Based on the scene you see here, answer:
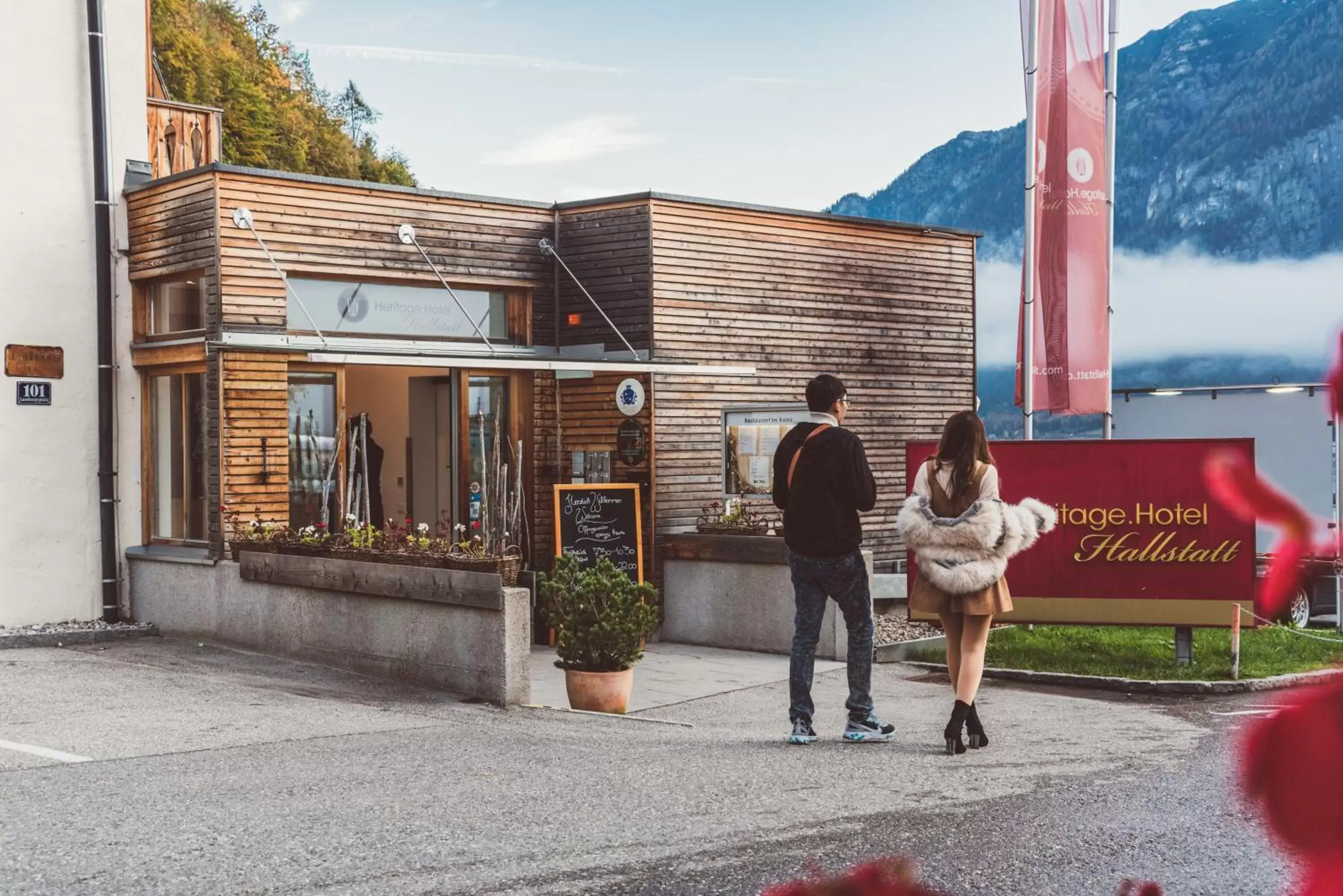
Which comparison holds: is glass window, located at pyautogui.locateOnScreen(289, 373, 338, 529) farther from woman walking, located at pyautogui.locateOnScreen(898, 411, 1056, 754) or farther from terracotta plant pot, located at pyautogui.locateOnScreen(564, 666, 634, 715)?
woman walking, located at pyautogui.locateOnScreen(898, 411, 1056, 754)

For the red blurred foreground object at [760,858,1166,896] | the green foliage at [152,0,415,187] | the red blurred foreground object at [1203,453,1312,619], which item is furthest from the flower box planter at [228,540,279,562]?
the green foliage at [152,0,415,187]

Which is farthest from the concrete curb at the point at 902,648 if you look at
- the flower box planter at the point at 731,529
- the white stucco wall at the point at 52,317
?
the white stucco wall at the point at 52,317

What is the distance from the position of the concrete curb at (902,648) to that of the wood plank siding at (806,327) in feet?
9.06

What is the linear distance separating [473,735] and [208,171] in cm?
701

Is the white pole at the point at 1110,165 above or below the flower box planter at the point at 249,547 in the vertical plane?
above

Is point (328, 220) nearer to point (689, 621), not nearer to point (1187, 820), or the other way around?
point (689, 621)

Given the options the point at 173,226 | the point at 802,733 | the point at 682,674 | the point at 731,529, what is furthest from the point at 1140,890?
the point at 173,226

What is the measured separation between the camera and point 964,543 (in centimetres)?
798

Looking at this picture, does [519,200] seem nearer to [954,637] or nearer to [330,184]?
[330,184]

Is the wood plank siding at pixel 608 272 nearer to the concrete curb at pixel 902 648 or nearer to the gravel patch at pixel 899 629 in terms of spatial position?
the gravel patch at pixel 899 629

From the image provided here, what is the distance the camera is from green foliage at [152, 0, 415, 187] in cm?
3641

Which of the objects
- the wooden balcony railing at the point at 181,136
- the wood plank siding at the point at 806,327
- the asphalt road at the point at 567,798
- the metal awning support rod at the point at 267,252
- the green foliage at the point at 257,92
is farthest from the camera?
the green foliage at the point at 257,92

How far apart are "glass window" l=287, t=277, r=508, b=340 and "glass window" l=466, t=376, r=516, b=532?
58 cm

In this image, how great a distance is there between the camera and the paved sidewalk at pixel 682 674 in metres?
11.0
